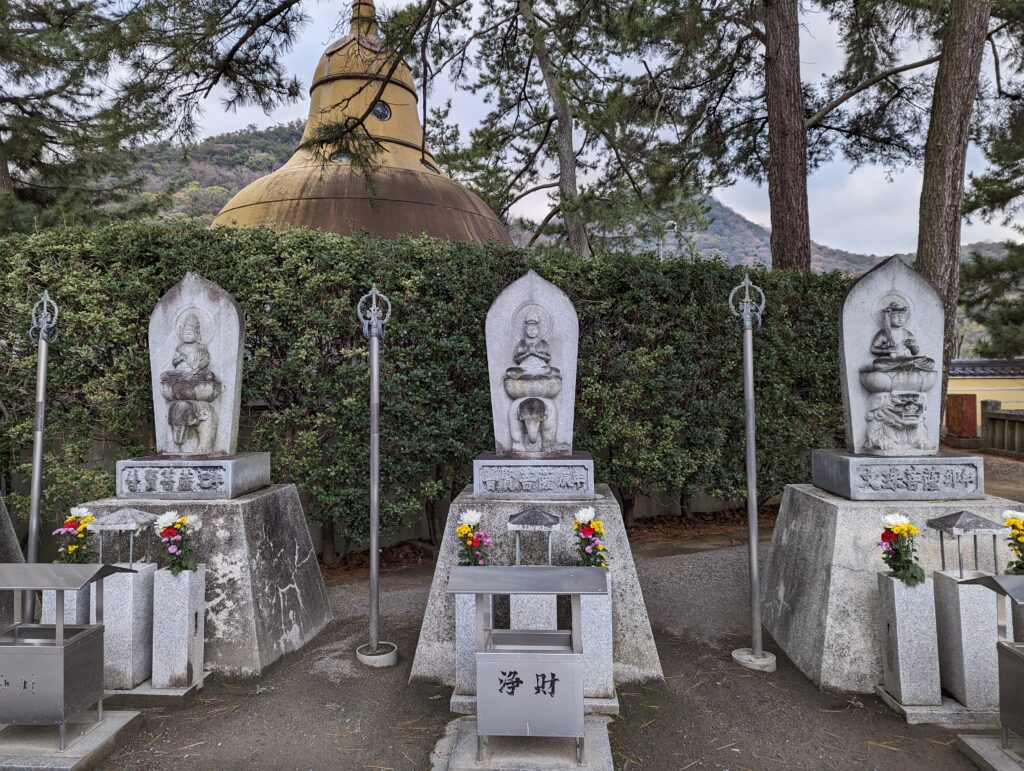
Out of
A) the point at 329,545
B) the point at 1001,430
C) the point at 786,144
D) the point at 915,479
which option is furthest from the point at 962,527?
the point at 1001,430

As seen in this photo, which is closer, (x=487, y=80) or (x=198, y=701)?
(x=198, y=701)

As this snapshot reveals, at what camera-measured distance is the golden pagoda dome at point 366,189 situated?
10297 millimetres

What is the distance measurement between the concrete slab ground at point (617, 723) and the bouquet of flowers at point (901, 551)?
778 mm

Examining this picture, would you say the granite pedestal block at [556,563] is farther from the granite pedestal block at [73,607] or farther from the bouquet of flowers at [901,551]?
the granite pedestal block at [73,607]

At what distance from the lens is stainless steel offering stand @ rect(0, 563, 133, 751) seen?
2717 millimetres

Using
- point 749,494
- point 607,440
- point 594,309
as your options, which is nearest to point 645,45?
point 594,309

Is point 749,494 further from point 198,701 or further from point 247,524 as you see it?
point 198,701

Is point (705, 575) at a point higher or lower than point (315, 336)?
lower

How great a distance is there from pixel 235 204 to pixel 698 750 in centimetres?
1170

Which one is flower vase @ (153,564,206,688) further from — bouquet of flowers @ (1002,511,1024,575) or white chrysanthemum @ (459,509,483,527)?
bouquet of flowers @ (1002,511,1024,575)

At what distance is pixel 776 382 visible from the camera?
6531 millimetres

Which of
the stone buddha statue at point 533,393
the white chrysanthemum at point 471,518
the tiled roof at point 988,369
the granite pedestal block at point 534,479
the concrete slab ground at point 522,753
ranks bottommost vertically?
the concrete slab ground at point 522,753

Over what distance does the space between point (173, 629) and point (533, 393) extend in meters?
2.72

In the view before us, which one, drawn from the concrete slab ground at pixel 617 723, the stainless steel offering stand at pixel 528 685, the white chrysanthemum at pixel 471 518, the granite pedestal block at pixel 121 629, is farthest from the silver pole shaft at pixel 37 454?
the stainless steel offering stand at pixel 528 685
